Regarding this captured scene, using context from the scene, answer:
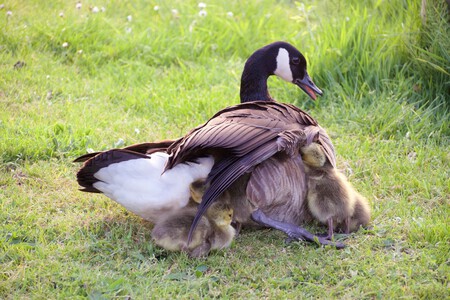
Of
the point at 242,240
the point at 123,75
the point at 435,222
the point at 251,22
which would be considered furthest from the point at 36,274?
the point at 251,22

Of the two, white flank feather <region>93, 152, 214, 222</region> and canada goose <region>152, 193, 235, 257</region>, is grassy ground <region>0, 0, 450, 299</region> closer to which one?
canada goose <region>152, 193, 235, 257</region>

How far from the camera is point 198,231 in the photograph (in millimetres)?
3725

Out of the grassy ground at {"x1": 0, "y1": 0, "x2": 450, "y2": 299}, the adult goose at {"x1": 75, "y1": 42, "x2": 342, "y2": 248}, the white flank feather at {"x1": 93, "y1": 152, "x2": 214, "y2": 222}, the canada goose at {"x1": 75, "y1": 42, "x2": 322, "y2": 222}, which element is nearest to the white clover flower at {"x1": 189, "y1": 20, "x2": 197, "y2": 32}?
the grassy ground at {"x1": 0, "y1": 0, "x2": 450, "y2": 299}

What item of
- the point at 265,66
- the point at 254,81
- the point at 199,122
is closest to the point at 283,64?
the point at 265,66

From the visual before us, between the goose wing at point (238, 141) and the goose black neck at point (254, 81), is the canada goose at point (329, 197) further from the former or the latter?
the goose black neck at point (254, 81)

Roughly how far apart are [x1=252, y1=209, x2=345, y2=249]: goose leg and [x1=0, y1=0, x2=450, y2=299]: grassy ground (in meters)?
0.07

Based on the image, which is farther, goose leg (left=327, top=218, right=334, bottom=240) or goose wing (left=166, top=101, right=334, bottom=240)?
goose leg (left=327, top=218, right=334, bottom=240)

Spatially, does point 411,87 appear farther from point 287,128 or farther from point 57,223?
point 57,223

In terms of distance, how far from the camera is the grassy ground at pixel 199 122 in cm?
359

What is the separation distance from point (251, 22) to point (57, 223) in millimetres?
3849

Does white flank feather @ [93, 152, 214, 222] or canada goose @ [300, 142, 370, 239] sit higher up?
white flank feather @ [93, 152, 214, 222]

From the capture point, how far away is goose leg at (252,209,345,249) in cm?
391

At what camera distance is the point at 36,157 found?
482cm

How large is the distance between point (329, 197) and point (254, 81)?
1.18 metres
